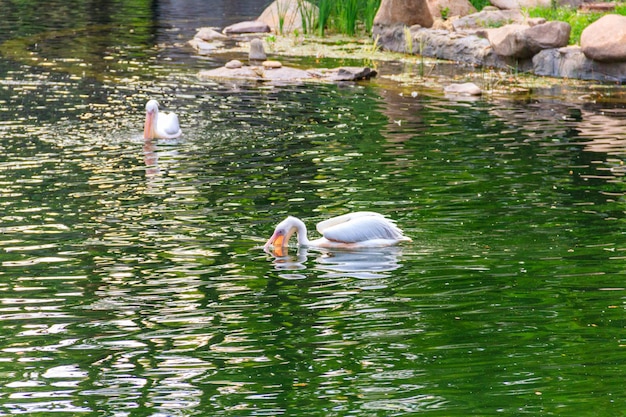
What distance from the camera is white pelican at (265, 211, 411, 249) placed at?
10.1m

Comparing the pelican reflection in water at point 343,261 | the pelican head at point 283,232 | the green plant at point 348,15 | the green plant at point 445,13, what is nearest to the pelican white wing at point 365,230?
the pelican reflection in water at point 343,261

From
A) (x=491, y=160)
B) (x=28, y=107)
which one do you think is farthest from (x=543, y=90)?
(x=28, y=107)

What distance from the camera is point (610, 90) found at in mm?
19891

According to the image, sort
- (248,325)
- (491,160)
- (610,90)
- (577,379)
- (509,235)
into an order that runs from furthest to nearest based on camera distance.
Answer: (610,90), (491,160), (509,235), (248,325), (577,379)

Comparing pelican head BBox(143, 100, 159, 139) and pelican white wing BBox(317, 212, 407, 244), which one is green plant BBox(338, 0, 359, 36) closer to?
pelican head BBox(143, 100, 159, 139)

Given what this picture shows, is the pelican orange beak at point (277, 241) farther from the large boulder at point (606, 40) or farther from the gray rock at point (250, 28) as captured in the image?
the gray rock at point (250, 28)

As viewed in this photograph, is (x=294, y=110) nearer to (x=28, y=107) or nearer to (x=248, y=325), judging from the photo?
(x=28, y=107)

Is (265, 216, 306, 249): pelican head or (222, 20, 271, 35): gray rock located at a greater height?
(222, 20, 271, 35): gray rock

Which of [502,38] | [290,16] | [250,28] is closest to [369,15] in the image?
[290,16]

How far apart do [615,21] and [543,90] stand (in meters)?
1.79

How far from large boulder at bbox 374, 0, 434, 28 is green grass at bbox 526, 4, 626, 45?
2.11 meters

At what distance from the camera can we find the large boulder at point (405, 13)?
82.2 feet

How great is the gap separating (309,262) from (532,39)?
493 inches

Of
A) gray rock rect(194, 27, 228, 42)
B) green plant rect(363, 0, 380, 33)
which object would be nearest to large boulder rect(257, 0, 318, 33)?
green plant rect(363, 0, 380, 33)
